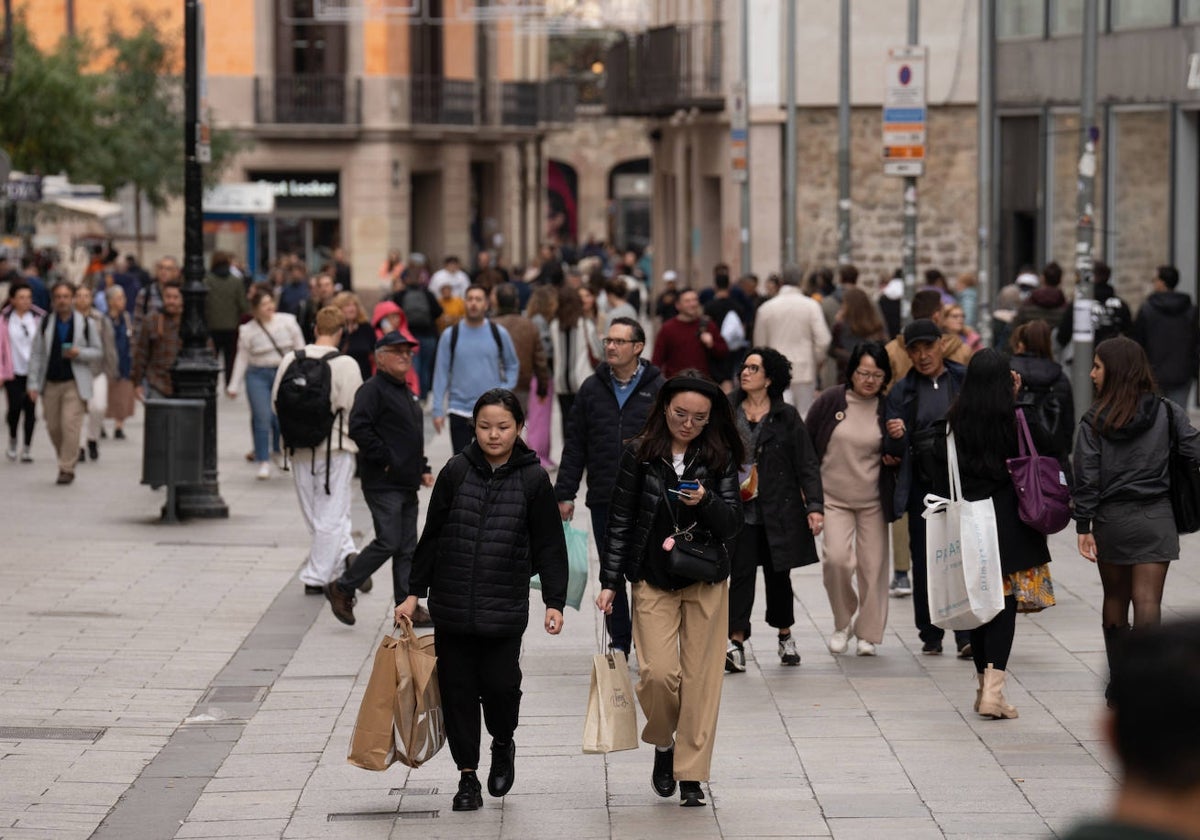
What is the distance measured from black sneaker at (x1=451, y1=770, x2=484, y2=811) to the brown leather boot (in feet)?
7.95

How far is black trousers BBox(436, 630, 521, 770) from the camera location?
23.9 feet

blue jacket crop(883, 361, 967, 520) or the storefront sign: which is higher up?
the storefront sign

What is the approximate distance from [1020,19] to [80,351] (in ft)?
44.3

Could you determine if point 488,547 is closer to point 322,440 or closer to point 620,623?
point 620,623

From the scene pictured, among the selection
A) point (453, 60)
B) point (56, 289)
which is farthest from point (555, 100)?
point (56, 289)

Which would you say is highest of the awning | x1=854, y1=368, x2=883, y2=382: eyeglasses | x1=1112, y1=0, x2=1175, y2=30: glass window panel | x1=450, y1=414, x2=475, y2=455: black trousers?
x1=1112, y1=0, x2=1175, y2=30: glass window panel

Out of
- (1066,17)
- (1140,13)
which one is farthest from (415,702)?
(1066,17)

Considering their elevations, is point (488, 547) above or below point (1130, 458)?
below

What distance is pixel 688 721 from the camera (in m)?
7.32

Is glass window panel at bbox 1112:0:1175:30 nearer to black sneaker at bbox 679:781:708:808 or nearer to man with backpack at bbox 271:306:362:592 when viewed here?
man with backpack at bbox 271:306:362:592

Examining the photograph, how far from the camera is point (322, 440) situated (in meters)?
11.6

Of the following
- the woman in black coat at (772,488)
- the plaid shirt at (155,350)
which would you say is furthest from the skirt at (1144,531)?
the plaid shirt at (155,350)

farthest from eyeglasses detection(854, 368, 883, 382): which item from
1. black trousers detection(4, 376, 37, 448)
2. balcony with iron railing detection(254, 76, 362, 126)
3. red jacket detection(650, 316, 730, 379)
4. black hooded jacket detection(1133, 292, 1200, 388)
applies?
balcony with iron railing detection(254, 76, 362, 126)

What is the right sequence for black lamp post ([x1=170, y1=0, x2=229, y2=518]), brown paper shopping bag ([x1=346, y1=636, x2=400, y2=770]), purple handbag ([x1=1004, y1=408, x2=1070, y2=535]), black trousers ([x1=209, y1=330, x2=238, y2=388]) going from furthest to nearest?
black trousers ([x1=209, y1=330, x2=238, y2=388]), black lamp post ([x1=170, y1=0, x2=229, y2=518]), purple handbag ([x1=1004, y1=408, x2=1070, y2=535]), brown paper shopping bag ([x1=346, y1=636, x2=400, y2=770])
